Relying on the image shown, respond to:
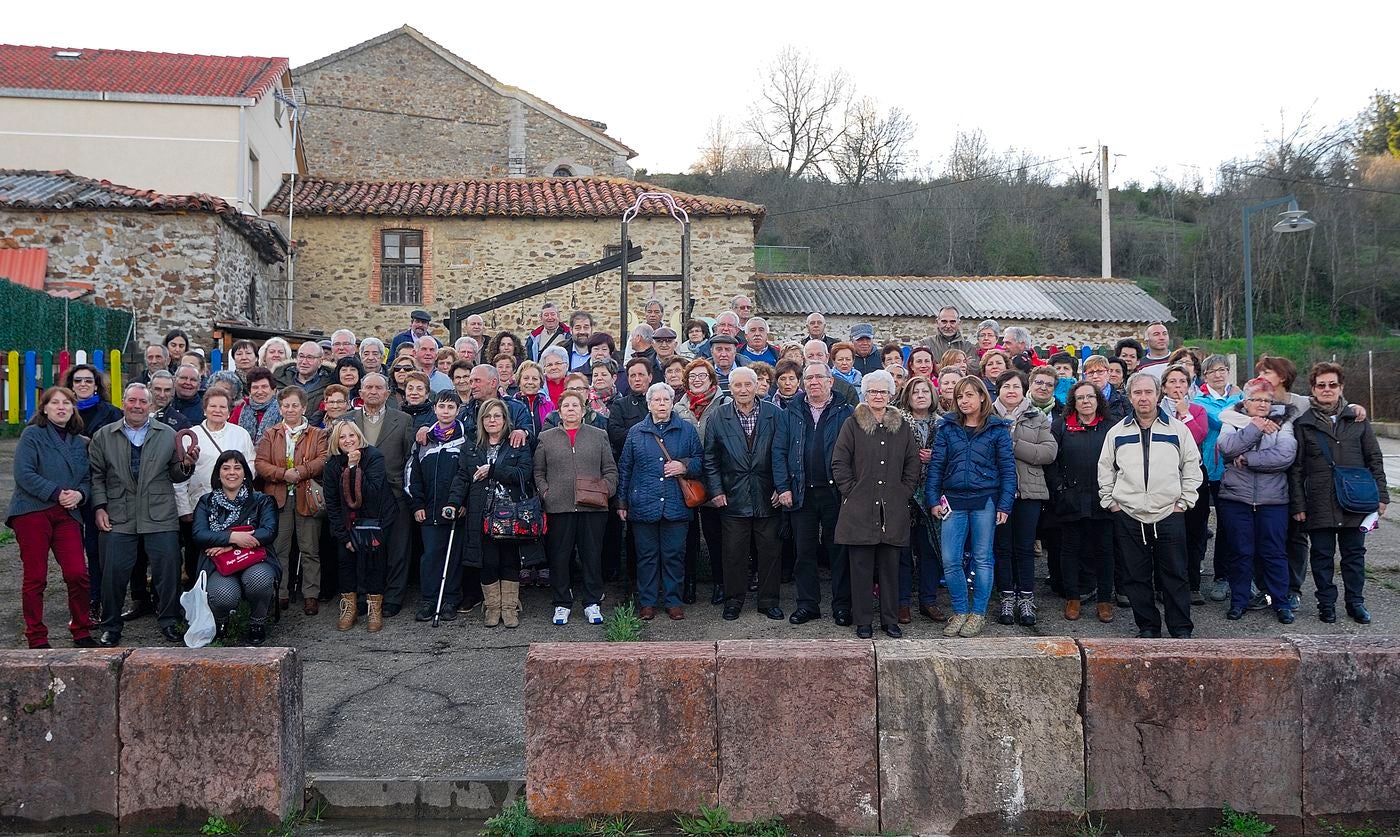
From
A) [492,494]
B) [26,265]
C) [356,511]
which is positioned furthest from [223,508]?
[26,265]

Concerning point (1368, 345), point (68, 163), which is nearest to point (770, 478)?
point (68, 163)

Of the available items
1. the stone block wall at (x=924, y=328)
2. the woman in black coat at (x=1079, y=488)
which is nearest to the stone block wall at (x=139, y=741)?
the woman in black coat at (x=1079, y=488)

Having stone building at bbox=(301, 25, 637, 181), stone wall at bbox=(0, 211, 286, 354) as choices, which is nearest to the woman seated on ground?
stone wall at bbox=(0, 211, 286, 354)

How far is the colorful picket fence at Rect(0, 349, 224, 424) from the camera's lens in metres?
11.9

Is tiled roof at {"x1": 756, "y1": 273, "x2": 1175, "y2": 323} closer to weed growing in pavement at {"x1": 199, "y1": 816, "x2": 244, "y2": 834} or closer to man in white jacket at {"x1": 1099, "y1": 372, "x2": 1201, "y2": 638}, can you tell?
man in white jacket at {"x1": 1099, "y1": 372, "x2": 1201, "y2": 638}

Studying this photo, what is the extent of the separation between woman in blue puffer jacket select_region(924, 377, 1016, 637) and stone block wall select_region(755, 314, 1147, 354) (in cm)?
1359

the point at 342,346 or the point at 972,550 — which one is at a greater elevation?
the point at 342,346

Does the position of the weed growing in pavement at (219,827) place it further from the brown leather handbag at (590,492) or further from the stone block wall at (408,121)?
the stone block wall at (408,121)

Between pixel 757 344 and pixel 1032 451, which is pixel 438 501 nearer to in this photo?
pixel 757 344

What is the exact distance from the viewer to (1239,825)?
13.3 ft

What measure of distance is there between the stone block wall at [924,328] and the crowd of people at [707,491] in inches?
513

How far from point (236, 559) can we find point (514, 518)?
1.81 meters

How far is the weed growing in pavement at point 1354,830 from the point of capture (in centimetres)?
406

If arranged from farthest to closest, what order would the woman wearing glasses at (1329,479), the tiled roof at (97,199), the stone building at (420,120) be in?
the stone building at (420,120)
the tiled roof at (97,199)
the woman wearing glasses at (1329,479)
